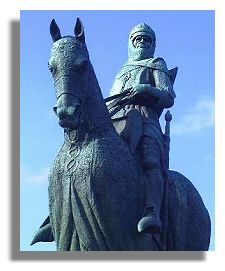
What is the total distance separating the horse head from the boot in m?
1.26

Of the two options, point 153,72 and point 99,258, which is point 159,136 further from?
point 99,258

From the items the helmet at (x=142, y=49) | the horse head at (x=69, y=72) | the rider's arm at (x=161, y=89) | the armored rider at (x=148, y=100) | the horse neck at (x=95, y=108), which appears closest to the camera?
the horse head at (x=69, y=72)

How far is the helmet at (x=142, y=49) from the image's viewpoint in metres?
11.4

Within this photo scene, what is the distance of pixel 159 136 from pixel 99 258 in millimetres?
1702

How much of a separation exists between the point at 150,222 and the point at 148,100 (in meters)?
1.76

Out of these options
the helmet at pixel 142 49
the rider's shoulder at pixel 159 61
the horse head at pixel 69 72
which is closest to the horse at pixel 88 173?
the horse head at pixel 69 72

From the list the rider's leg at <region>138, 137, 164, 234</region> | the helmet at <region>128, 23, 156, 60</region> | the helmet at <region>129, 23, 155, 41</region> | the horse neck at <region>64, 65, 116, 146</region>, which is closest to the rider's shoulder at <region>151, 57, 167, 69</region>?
the helmet at <region>128, 23, 156, 60</region>

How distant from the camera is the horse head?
947cm

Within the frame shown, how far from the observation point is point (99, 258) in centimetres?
977

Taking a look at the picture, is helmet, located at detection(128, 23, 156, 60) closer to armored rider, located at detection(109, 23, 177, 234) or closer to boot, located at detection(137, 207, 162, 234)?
armored rider, located at detection(109, 23, 177, 234)

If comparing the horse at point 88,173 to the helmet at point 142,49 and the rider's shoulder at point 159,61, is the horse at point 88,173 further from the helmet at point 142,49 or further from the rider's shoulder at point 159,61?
the helmet at point 142,49

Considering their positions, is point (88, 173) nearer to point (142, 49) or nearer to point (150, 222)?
point (150, 222)

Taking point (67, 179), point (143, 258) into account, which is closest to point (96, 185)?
point (67, 179)

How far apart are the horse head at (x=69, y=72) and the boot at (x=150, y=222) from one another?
126cm
